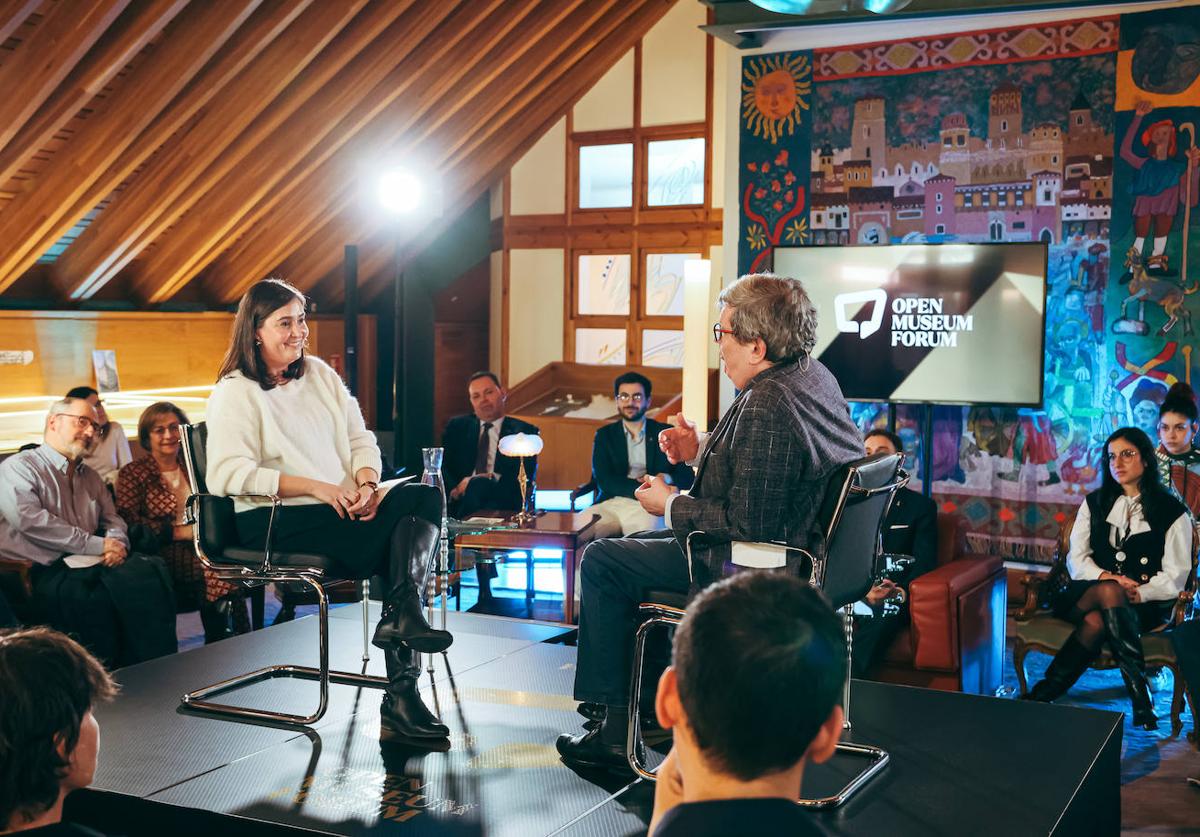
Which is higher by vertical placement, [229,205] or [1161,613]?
[229,205]

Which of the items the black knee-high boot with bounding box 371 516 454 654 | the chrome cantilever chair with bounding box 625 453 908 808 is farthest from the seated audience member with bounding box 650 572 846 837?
the black knee-high boot with bounding box 371 516 454 654

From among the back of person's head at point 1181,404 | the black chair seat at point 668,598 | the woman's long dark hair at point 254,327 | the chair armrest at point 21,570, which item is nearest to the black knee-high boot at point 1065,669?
the back of person's head at point 1181,404

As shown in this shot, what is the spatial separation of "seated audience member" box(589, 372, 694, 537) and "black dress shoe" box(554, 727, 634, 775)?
2.82m

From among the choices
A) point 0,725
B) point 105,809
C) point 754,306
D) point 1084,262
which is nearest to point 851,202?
point 1084,262

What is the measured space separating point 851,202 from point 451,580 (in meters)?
2.61

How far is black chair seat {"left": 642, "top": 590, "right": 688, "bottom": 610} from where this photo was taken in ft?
9.39

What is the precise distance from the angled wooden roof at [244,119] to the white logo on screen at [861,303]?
2924 mm

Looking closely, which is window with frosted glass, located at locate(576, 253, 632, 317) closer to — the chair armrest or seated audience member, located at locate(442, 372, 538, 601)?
seated audience member, located at locate(442, 372, 538, 601)

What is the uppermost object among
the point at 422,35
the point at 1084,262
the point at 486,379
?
the point at 422,35

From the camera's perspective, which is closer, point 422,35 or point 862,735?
point 862,735

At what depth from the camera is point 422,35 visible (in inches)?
291

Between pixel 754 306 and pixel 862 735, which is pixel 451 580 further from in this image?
pixel 754 306

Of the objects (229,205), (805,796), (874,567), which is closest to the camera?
(805,796)

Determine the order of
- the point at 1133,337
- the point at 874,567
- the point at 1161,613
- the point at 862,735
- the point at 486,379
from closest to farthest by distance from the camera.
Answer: the point at 874,567, the point at 862,735, the point at 1161,613, the point at 1133,337, the point at 486,379
